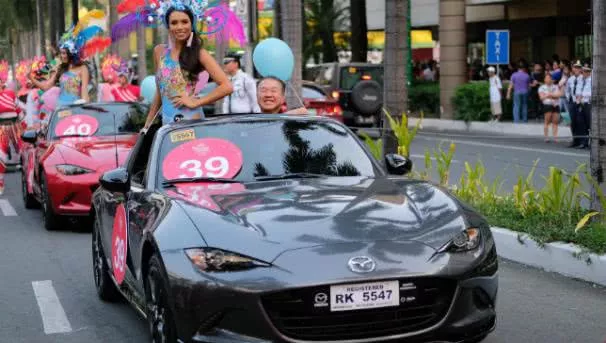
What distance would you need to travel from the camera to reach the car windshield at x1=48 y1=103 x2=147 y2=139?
1301 centimetres

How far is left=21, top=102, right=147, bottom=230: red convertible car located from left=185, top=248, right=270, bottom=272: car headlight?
6520mm

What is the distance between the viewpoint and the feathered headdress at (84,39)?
660 inches

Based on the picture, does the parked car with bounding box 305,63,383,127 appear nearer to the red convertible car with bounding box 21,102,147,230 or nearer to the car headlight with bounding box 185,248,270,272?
the red convertible car with bounding box 21,102,147,230

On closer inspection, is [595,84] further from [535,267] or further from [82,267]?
[82,267]

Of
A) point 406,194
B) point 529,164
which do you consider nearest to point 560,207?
point 406,194

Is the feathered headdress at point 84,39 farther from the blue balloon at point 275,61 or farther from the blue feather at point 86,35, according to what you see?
the blue balloon at point 275,61

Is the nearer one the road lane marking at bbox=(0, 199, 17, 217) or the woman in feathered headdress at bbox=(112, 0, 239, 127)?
the woman in feathered headdress at bbox=(112, 0, 239, 127)

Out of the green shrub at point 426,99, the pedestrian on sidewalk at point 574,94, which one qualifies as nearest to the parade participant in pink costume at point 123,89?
the pedestrian on sidewalk at point 574,94

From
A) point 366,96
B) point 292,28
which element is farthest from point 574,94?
point 292,28

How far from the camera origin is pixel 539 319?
7.06 m

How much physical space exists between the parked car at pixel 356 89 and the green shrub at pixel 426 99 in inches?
292

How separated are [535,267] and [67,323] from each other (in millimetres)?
3849

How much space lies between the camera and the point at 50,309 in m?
7.83

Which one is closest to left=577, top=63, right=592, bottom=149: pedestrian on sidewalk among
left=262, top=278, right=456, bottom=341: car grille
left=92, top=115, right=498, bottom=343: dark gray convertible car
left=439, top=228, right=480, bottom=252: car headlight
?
left=92, top=115, right=498, bottom=343: dark gray convertible car
